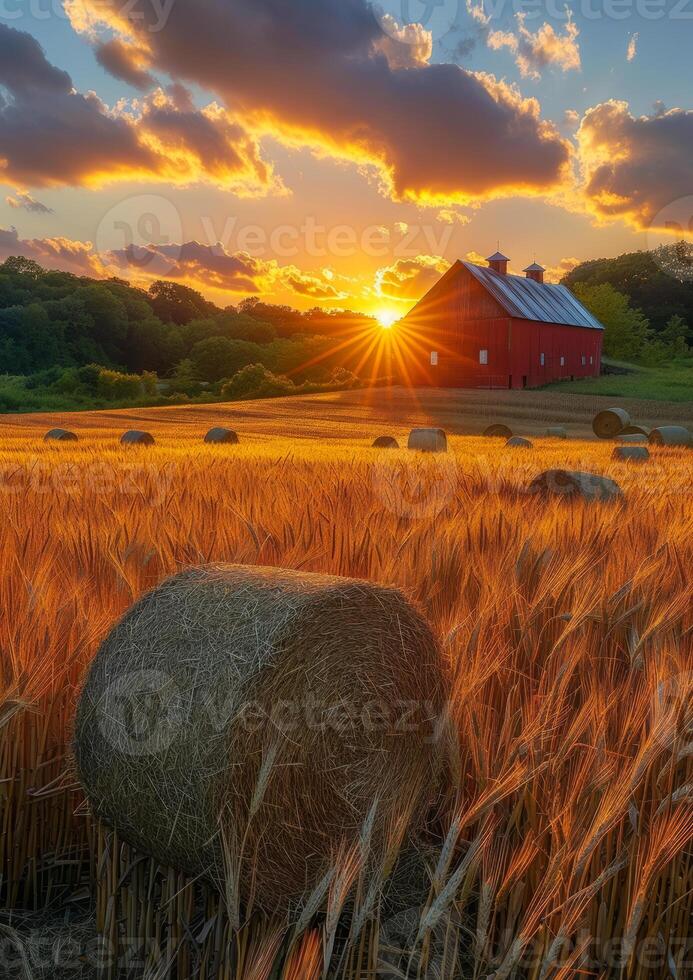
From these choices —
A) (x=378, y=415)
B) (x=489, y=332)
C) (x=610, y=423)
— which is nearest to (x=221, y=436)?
(x=610, y=423)

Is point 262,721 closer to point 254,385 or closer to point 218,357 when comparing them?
point 254,385

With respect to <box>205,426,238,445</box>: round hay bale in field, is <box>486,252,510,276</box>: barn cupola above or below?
above

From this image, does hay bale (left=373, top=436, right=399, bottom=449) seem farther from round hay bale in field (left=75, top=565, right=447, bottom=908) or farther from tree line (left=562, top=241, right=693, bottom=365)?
tree line (left=562, top=241, right=693, bottom=365)

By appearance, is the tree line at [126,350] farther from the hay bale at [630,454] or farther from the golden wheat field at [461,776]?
the golden wheat field at [461,776]

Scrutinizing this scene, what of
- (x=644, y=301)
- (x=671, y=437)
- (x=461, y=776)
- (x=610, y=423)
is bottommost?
(x=461, y=776)

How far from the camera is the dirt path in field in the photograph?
82.7ft

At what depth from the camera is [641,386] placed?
45.3 meters

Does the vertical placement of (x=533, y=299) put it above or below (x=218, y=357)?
above

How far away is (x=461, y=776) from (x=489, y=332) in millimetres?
42895

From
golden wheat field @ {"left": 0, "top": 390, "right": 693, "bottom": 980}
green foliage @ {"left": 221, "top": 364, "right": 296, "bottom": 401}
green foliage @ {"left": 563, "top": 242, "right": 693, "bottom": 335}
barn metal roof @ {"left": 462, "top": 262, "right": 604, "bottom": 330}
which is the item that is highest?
green foliage @ {"left": 563, "top": 242, "right": 693, "bottom": 335}

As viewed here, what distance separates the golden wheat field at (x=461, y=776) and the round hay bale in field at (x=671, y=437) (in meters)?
18.7

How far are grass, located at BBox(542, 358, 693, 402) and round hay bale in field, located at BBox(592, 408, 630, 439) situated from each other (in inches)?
658

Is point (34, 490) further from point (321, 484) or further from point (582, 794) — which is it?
point (582, 794)

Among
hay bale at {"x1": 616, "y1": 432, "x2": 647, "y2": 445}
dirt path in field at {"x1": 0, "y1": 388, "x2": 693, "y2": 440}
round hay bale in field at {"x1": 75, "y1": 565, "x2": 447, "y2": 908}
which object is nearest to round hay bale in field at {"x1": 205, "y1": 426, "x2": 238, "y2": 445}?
dirt path in field at {"x1": 0, "y1": 388, "x2": 693, "y2": 440}
